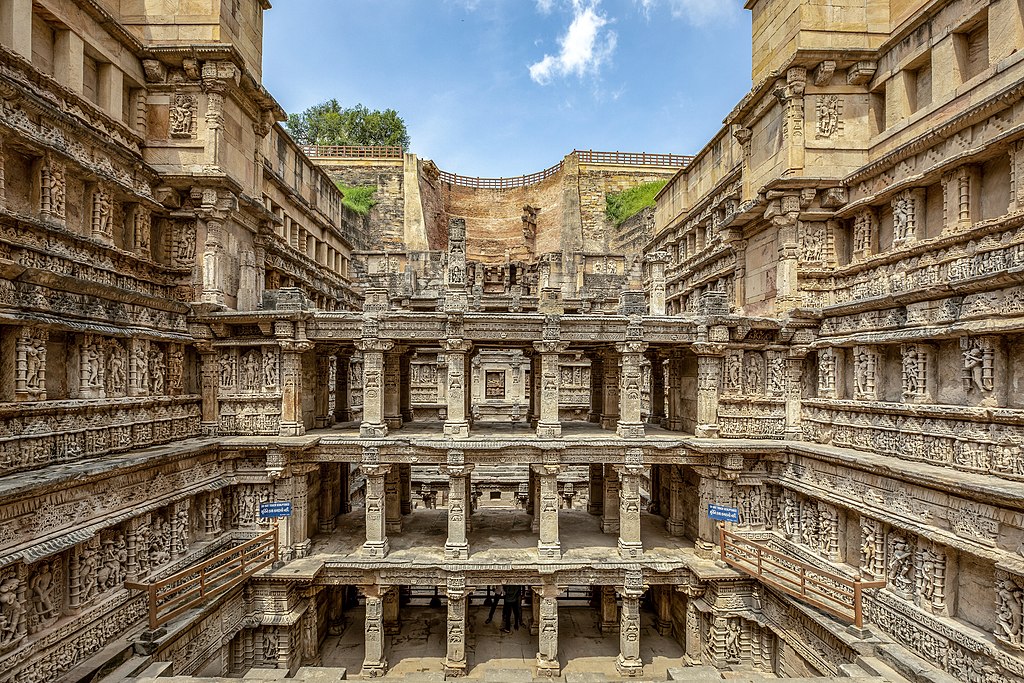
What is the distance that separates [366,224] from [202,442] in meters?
23.0

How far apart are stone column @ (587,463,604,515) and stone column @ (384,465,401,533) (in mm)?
5933

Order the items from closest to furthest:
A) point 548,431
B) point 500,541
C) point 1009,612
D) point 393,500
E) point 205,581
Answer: point 1009,612
point 205,581
point 548,431
point 500,541
point 393,500

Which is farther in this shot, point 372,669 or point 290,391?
point 290,391

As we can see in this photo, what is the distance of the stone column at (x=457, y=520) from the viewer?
11.2 meters

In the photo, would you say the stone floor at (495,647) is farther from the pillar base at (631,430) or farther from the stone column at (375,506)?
the pillar base at (631,430)

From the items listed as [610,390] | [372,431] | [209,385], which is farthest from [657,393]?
[209,385]

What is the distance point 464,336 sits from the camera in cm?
1148

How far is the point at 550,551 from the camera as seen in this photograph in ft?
37.1

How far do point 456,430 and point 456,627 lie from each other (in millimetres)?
4443

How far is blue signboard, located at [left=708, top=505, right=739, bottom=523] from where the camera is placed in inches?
410

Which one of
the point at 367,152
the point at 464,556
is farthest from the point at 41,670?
the point at 367,152

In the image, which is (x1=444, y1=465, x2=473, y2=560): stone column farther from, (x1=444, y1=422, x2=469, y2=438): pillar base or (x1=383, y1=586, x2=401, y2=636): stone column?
(x1=383, y1=586, x2=401, y2=636): stone column

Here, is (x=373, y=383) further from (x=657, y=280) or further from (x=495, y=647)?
(x=657, y=280)

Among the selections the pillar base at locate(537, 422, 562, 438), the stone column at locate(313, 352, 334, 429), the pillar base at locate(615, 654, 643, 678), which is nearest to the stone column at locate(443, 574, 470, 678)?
the pillar base at locate(615, 654, 643, 678)
